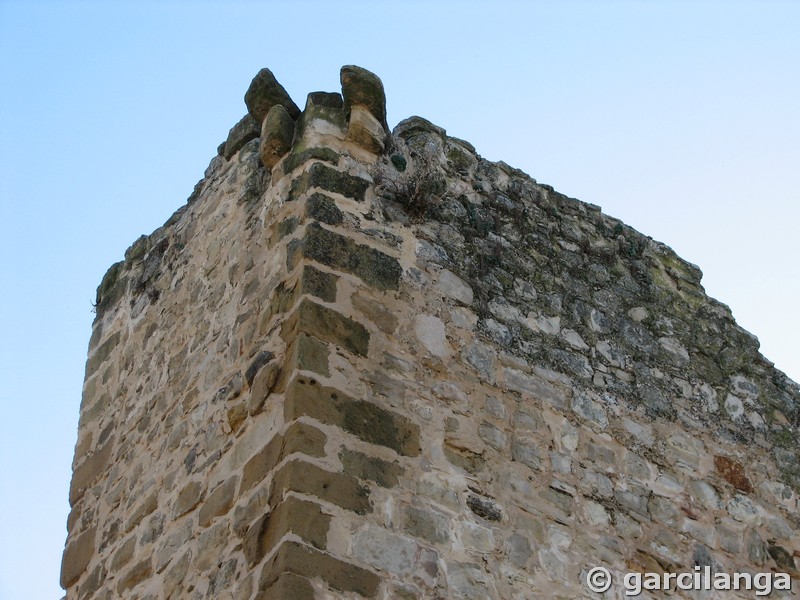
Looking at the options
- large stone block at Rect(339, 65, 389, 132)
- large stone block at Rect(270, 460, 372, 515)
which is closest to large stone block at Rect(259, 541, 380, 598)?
large stone block at Rect(270, 460, 372, 515)

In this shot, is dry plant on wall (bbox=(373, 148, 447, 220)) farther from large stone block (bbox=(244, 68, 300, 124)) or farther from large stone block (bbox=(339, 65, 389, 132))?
large stone block (bbox=(244, 68, 300, 124))

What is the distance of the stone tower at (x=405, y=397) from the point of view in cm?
440

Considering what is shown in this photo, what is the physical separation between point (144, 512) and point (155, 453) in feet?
0.96

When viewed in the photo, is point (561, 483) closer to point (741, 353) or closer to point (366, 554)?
point (366, 554)

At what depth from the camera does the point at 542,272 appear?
18.8 feet

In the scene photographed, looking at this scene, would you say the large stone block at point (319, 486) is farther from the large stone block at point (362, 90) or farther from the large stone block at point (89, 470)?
the large stone block at point (89, 470)

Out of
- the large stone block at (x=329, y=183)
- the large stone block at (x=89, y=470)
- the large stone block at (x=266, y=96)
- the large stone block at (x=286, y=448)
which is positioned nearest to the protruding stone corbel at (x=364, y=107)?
the large stone block at (x=329, y=183)

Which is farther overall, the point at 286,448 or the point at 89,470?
the point at 89,470

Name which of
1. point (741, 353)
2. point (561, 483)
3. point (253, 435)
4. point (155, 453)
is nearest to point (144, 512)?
point (155, 453)

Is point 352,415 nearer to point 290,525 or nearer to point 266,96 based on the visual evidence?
point 290,525

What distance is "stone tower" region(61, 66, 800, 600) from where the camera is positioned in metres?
4.40

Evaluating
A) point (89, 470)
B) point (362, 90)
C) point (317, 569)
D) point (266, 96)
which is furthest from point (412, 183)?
point (89, 470)

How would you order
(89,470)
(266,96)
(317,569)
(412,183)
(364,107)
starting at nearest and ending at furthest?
(317,569)
(412,183)
(364,107)
(266,96)
(89,470)

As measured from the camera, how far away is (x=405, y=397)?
473 centimetres
